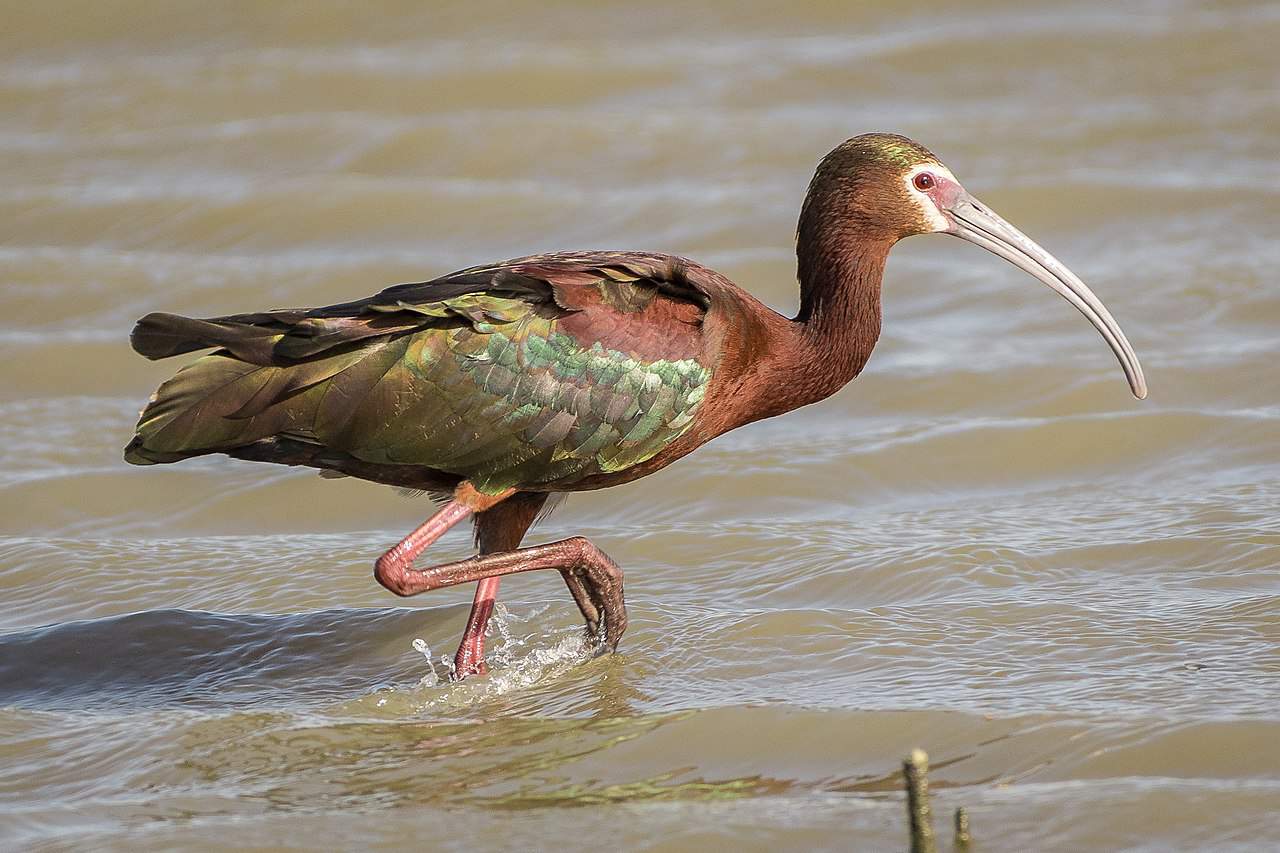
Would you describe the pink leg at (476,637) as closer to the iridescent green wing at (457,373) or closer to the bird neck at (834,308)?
the iridescent green wing at (457,373)

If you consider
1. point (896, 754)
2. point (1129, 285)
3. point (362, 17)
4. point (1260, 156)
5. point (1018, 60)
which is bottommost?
point (896, 754)

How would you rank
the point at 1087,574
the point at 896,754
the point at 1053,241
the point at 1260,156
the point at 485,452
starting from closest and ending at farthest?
the point at 896,754, the point at 485,452, the point at 1087,574, the point at 1053,241, the point at 1260,156

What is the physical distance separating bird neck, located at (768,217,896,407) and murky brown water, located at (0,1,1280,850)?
0.95 m

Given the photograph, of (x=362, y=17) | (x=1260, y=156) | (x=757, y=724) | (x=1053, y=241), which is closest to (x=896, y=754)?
(x=757, y=724)

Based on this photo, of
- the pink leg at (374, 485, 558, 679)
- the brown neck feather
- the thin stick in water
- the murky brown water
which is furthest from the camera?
the brown neck feather

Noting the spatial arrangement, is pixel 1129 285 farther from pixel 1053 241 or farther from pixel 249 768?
pixel 249 768

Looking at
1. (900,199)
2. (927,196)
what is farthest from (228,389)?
(927,196)

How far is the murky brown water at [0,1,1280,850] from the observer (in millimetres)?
5688

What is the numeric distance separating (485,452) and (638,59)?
8333 millimetres

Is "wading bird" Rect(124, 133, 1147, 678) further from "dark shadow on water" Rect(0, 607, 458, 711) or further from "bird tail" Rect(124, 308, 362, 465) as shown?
"dark shadow on water" Rect(0, 607, 458, 711)

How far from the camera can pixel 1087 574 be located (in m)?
7.33

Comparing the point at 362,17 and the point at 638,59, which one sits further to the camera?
the point at 362,17

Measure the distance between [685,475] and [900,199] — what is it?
2.35 m

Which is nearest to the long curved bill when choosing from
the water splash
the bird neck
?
the bird neck
